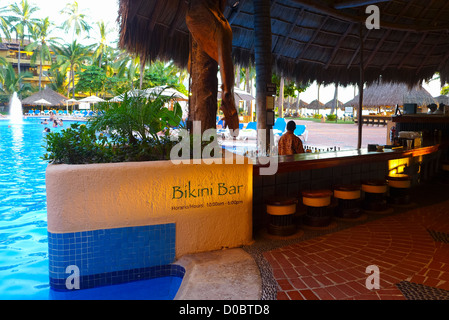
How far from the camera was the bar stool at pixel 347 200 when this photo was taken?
4.36 metres

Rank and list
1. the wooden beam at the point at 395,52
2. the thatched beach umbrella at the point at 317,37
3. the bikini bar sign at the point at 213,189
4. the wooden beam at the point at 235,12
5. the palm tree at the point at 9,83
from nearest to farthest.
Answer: the bikini bar sign at the point at 213,189 < the thatched beach umbrella at the point at 317,37 < the wooden beam at the point at 235,12 < the wooden beam at the point at 395,52 < the palm tree at the point at 9,83

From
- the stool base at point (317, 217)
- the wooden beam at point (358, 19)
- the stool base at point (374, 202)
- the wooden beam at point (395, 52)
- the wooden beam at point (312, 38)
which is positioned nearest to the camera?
the stool base at point (317, 217)

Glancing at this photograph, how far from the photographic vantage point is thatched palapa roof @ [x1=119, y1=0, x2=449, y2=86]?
6.11 metres

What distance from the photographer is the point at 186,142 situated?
11.3 feet

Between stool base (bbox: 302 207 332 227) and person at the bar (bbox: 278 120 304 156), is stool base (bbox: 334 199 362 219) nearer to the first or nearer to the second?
stool base (bbox: 302 207 332 227)

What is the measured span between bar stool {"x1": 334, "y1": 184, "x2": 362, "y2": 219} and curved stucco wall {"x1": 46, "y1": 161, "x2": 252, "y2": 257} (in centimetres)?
147

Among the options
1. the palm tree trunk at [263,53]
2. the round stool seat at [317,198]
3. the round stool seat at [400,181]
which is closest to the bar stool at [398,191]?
the round stool seat at [400,181]

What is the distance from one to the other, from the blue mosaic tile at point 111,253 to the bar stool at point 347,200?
7.51 feet

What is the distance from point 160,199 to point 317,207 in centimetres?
195

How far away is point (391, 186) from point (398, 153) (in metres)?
0.51

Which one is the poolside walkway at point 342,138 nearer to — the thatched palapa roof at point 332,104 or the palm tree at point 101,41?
the thatched palapa roof at point 332,104

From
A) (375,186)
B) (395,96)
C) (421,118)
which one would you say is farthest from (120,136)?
(395,96)

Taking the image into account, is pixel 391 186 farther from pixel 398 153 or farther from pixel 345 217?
pixel 345 217

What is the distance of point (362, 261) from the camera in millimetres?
3123
